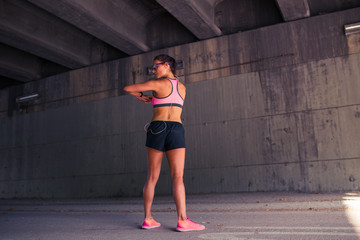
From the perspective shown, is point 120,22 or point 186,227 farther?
point 120,22

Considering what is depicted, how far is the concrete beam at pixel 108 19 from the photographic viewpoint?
905 cm

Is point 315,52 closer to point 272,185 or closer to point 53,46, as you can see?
point 272,185

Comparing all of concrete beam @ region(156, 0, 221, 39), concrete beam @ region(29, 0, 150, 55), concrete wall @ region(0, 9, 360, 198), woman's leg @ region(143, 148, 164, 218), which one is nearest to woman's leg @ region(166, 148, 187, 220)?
woman's leg @ region(143, 148, 164, 218)

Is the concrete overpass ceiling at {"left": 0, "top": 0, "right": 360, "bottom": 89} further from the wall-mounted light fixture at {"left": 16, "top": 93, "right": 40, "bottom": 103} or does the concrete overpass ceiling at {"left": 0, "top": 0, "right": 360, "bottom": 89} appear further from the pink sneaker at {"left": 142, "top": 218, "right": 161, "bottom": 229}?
the pink sneaker at {"left": 142, "top": 218, "right": 161, "bottom": 229}

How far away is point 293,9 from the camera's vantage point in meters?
9.29

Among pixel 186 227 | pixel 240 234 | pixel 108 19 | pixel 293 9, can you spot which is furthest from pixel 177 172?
pixel 108 19

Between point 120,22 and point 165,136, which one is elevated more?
point 120,22

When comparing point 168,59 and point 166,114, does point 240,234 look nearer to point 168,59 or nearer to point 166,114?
point 166,114

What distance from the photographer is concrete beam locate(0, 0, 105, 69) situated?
10086mm

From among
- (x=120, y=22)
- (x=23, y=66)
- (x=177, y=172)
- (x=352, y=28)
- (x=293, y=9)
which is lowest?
Result: (x=177, y=172)

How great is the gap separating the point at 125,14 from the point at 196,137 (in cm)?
475

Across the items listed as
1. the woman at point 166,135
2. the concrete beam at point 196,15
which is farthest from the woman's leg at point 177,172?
the concrete beam at point 196,15

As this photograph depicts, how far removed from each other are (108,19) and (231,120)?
16.2 feet

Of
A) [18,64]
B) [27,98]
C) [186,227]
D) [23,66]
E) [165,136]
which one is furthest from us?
[27,98]
